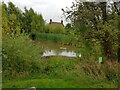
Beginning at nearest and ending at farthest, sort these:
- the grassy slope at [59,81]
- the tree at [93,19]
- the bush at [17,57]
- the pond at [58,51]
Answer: the grassy slope at [59,81]
the bush at [17,57]
the tree at [93,19]
the pond at [58,51]

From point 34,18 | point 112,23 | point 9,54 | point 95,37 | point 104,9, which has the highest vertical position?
point 34,18

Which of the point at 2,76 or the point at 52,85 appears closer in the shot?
the point at 52,85

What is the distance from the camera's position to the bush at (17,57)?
6.53 metres

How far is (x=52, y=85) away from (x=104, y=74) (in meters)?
1.90

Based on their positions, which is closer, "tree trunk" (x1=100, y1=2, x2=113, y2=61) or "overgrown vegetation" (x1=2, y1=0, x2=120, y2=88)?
"overgrown vegetation" (x1=2, y1=0, x2=120, y2=88)

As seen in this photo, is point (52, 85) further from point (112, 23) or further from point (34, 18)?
point (34, 18)

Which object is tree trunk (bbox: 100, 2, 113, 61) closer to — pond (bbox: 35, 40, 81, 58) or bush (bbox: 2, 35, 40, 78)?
pond (bbox: 35, 40, 81, 58)

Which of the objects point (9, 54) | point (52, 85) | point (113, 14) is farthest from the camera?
point (113, 14)

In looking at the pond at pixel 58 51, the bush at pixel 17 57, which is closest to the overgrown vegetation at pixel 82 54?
the bush at pixel 17 57

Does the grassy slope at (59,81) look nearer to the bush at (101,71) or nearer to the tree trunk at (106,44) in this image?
the bush at (101,71)

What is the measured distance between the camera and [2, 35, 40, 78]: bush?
6.53 meters

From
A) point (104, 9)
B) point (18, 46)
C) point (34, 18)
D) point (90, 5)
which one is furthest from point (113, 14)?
point (34, 18)

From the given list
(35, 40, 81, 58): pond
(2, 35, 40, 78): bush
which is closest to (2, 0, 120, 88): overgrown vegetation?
(2, 35, 40, 78): bush

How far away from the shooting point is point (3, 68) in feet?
21.7
